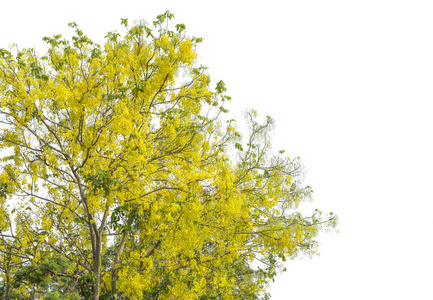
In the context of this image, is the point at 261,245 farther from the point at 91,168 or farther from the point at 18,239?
the point at 18,239

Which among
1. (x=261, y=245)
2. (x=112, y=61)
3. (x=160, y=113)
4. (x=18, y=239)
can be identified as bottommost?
(x=18, y=239)

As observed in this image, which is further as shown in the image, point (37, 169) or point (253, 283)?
point (253, 283)

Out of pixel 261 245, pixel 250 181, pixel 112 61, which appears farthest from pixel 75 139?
pixel 261 245

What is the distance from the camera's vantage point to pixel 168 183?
7.82 m

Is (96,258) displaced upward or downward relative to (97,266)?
upward

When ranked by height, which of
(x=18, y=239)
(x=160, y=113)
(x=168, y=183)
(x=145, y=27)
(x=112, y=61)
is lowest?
(x=18, y=239)

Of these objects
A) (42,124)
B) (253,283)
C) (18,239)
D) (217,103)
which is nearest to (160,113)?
(217,103)

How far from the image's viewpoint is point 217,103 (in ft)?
25.7

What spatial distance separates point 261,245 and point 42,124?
4817mm

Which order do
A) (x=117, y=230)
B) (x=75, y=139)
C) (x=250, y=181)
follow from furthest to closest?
1. (x=250, y=181)
2. (x=117, y=230)
3. (x=75, y=139)

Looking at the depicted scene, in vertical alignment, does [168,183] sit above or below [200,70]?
below

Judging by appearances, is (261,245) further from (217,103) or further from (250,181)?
(217,103)

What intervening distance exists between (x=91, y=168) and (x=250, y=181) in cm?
320

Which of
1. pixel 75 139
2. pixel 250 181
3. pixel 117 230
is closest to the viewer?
pixel 75 139
